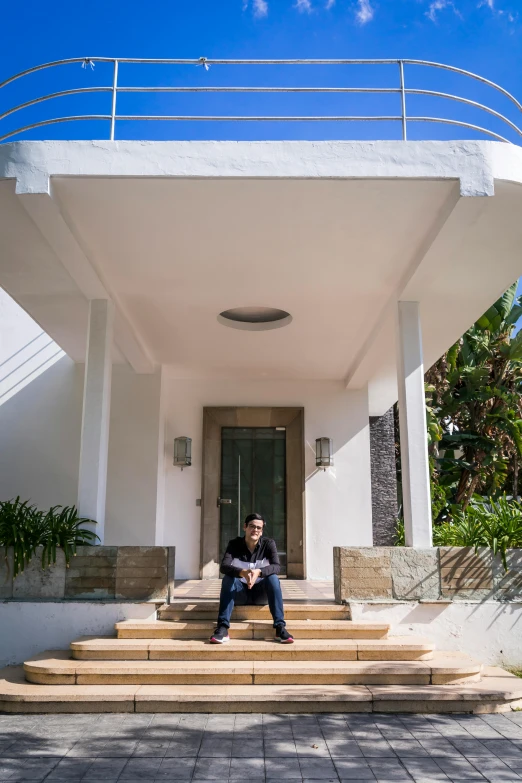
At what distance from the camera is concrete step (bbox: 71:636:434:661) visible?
5.30 m

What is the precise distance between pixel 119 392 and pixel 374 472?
461cm

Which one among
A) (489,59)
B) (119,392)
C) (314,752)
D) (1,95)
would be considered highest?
(489,59)

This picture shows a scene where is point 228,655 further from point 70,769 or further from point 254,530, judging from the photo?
point 70,769

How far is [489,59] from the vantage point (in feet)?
24.7

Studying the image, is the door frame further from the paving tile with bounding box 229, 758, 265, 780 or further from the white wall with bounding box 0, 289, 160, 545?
the paving tile with bounding box 229, 758, 265, 780

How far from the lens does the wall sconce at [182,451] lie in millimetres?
9594

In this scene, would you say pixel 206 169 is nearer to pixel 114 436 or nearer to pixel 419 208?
pixel 419 208

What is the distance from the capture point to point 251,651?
5.28 meters

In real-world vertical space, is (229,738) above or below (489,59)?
below

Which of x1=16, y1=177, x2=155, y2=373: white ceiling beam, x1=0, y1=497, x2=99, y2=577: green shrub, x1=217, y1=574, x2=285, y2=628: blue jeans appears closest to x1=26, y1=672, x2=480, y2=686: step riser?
x1=217, y1=574, x2=285, y2=628: blue jeans

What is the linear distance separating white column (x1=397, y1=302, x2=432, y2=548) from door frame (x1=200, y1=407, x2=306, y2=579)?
3.47 meters

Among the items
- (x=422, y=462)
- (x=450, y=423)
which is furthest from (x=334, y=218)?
(x=450, y=423)

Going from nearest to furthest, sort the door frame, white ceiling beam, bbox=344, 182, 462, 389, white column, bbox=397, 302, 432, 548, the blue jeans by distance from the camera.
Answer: white ceiling beam, bbox=344, 182, 462, 389, the blue jeans, white column, bbox=397, 302, 432, 548, the door frame

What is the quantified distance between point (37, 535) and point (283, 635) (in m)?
2.34
